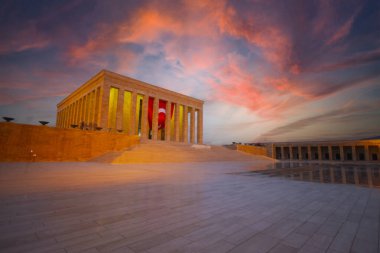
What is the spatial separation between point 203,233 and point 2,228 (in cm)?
276

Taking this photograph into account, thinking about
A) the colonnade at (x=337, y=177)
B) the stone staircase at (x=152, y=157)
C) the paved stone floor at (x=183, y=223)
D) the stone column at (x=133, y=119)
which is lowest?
the colonnade at (x=337, y=177)

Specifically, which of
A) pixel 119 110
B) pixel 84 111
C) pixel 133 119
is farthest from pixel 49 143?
pixel 84 111

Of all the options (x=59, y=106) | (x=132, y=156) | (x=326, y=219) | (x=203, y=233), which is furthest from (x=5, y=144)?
(x=59, y=106)

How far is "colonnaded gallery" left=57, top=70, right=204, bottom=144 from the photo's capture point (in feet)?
99.7

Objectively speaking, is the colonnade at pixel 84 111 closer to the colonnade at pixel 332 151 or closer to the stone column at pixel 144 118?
the stone column at pixel 144 118

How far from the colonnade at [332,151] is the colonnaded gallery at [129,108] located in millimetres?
28724

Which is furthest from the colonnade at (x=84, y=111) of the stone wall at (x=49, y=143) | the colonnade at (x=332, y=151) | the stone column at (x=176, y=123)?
the colonnade at (x=332, y=151)

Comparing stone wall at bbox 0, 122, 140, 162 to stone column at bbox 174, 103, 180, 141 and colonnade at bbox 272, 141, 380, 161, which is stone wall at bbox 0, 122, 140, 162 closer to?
stone column at bbox 174, 103, 180, 141

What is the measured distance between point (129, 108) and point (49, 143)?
1920 cm

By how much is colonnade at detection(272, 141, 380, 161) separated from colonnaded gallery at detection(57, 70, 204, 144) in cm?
2872

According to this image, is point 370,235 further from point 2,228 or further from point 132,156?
point 132,156

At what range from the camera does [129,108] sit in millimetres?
36906

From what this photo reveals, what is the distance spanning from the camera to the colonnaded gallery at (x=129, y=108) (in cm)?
3039

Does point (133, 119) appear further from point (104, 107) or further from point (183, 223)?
point (183, 223)
